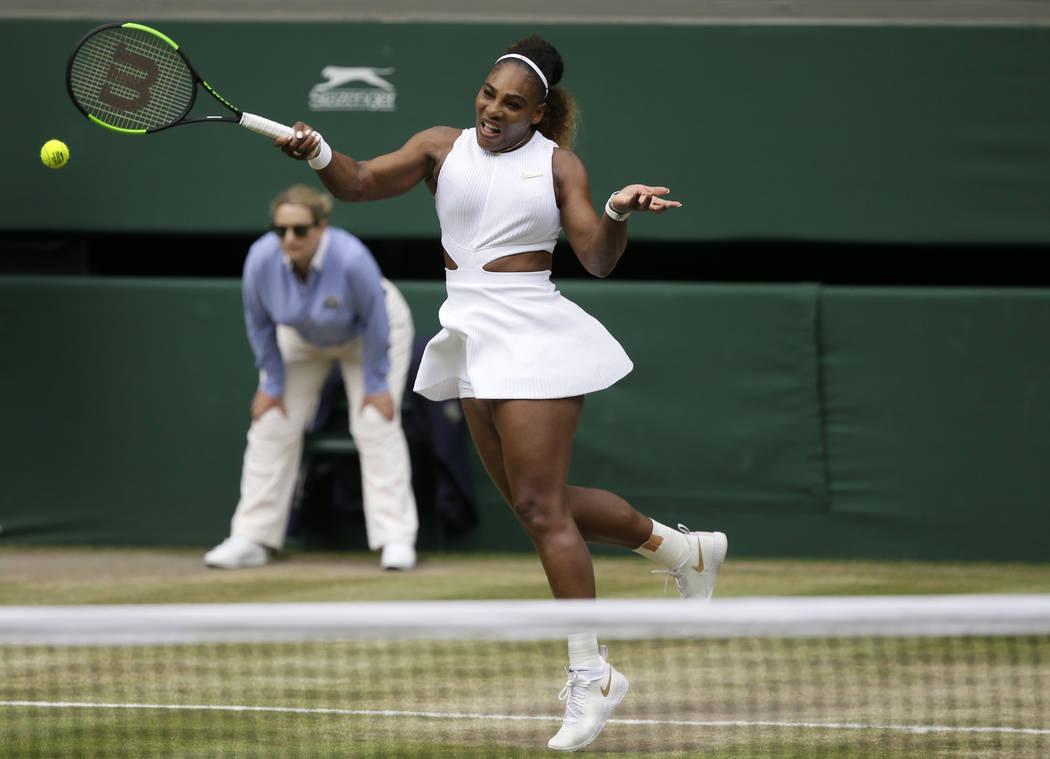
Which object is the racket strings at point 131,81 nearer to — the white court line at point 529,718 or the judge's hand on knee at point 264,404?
the white court line at point 529,718

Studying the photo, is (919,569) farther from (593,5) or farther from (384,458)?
(593,5)

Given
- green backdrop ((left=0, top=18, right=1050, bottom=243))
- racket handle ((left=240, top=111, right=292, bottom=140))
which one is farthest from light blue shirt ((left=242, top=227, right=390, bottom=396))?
racket handle ((left=240, top=111, right=292, bottom=140))

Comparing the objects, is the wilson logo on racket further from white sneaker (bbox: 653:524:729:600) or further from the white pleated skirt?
white sneaker (bbox: 653:524:729:600)

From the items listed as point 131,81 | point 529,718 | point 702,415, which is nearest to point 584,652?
point 529,718

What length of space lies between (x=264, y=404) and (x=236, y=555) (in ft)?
2.10

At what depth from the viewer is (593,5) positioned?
6.66 m

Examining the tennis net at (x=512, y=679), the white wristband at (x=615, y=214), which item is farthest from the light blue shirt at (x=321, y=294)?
the white wristband at (x=615, y=214)

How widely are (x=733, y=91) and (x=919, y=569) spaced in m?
2.22

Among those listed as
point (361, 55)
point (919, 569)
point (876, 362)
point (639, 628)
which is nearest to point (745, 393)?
point (876, 362)

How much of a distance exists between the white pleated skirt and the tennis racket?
73 centimetres

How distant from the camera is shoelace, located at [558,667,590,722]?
3348 millimetres

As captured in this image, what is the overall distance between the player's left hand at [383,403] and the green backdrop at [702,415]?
60cm

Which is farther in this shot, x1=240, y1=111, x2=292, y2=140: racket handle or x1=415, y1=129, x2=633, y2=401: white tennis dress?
x1=415, y1=129, x2=633, y2=401: white tennis dress

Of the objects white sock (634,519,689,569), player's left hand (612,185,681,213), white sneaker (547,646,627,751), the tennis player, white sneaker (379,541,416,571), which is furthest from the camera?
white sneaker (379,541,416,571)
